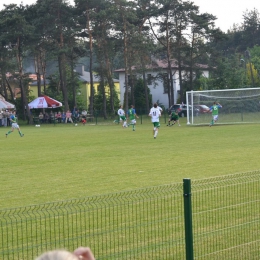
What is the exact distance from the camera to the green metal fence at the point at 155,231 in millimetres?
8078

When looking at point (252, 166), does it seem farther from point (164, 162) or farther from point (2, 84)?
point (2, 84)

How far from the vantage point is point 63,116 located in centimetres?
6919

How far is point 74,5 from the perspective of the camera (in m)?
66.1

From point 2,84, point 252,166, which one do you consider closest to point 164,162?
point 252,166

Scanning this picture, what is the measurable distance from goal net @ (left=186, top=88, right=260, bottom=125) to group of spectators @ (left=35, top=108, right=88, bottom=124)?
20.6m

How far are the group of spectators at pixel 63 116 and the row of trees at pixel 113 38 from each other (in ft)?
6.93

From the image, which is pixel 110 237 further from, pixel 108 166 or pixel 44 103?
pixel 44 103

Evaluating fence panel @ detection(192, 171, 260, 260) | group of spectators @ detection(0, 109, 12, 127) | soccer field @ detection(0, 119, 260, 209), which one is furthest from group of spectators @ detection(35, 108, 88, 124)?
fence panel @ detection(192, 171, 260, 260)

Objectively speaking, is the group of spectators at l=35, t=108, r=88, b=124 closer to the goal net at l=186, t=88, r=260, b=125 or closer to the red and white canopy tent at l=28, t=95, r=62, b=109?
the red and white canopy tent at l=28, t=95, r=62, b=109

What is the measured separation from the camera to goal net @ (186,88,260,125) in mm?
47844

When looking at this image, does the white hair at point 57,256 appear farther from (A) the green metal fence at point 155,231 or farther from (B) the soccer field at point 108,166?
(B) the soccer field at point 108,166

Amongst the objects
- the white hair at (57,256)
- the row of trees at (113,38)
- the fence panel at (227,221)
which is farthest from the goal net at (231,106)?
the white hair at (57,256)

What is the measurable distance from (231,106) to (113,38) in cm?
2344

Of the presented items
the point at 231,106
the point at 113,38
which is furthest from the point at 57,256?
the point at 113,38
